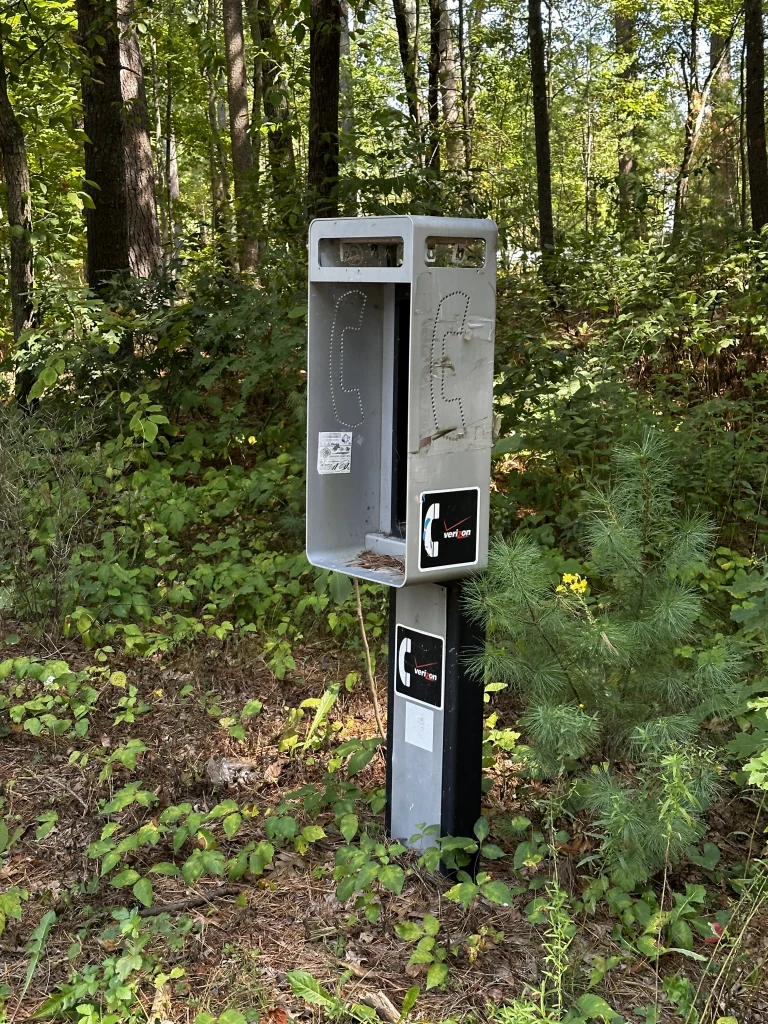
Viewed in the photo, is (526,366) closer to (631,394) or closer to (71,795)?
(631,394)

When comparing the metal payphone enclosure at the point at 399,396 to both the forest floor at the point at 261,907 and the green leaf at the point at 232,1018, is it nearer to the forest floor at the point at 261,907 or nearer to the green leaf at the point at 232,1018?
the forest floor at the point at 261,907

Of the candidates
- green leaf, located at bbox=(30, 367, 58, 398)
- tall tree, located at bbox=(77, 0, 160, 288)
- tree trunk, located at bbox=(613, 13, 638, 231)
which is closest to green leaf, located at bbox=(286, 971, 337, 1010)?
green leaf, located at bbox=(30, 367, 58, 398)

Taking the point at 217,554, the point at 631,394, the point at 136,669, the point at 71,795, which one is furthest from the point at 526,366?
the point at 71,795

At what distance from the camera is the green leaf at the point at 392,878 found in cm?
255

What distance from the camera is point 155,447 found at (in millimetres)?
6027

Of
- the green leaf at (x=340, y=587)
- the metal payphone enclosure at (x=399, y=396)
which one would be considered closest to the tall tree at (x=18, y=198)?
the green leaf at (x=340, y=587)

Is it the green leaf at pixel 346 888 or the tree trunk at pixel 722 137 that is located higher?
the tree trunk at pixel 722 137

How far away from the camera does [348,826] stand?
112 inches

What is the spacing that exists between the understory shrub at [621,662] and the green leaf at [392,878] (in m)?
0.47

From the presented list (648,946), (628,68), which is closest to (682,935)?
(648,946)

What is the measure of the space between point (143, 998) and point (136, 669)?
6.52ft

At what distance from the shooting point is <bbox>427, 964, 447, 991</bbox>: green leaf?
2359 mm

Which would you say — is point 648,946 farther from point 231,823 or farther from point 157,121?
point 157,121

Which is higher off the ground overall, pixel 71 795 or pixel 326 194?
pixel 326 194
